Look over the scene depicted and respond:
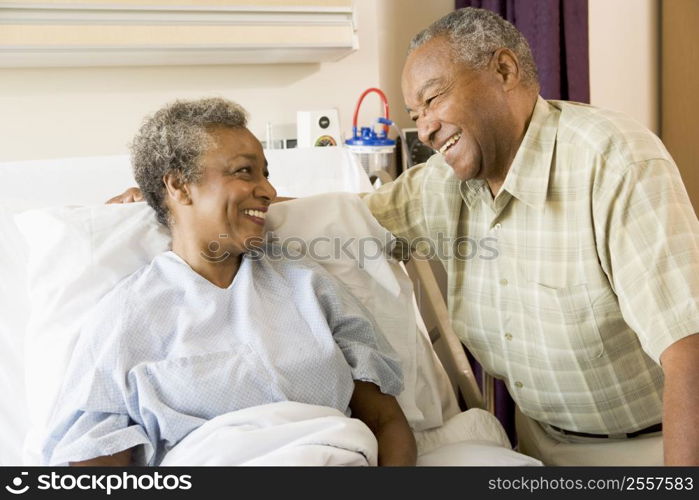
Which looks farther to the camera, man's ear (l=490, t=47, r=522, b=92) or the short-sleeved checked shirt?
man's ear (l=490, t=47, r=522, b=92)

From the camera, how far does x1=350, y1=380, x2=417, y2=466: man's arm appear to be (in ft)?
4.58

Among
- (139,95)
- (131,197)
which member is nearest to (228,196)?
(131,197)

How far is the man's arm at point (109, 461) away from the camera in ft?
4.04

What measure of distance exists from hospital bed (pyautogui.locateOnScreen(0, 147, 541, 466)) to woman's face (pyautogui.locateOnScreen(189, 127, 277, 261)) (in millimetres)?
178

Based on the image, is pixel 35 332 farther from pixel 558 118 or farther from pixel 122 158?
pixel 558 118

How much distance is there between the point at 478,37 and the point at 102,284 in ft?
2.96

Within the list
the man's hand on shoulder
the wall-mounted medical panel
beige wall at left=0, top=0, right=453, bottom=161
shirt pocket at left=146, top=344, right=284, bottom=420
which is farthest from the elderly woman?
beige wall at left=0, top=0, right=453, bottom=161

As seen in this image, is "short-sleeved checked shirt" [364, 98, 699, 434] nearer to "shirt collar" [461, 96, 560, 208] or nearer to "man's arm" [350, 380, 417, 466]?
"shirt collar" [461, 96, 560, 208]

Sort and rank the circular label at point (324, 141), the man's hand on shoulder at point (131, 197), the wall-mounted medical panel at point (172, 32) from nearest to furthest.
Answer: the man's hand on shoulder at point (131, 197)
the wall-mounted medical panel at point (172, 32)
the circular label at point (324, 141)

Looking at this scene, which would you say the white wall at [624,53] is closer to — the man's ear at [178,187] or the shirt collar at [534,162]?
the shirt collar at [534,162]

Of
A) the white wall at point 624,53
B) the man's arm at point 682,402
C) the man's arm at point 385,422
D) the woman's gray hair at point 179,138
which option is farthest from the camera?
the white wall at point 624,53

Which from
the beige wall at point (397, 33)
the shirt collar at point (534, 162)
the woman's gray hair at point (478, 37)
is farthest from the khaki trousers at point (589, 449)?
the beige wall at point (397, 33)

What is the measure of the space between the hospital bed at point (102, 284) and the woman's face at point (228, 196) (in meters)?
0.18
